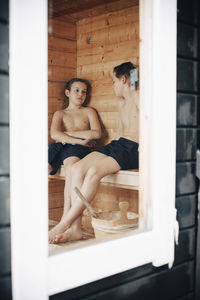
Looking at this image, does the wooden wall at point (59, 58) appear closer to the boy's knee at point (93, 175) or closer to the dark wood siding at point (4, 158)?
the boy's knee at point (93, 175)

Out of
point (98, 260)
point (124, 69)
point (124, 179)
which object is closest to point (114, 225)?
point (124, 179)

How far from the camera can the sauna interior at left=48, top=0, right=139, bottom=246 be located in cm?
340

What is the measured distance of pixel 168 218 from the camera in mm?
1781

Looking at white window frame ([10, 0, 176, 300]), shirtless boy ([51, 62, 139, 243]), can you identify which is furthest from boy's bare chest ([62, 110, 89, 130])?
white window frame ([10, 0, 176, 300])

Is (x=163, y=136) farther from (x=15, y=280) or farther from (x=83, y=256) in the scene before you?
(x=15, y=280)

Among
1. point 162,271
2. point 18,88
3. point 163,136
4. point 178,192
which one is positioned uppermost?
point 18,88

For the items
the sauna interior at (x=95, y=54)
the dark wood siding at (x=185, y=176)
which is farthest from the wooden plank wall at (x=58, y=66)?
the dark wood siding at (x=185, y=176)

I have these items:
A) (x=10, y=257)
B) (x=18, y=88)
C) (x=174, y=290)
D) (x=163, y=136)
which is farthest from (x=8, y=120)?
(x=174, y=290)

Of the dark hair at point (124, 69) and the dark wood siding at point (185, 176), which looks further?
the dark hair at point (124, 69)

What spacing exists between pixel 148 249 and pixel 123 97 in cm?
192

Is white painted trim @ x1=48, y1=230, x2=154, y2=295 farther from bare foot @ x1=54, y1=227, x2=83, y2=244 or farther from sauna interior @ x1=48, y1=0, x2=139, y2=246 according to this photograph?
sauna interior @ x1=48, y1=0, x2=139, y2=246

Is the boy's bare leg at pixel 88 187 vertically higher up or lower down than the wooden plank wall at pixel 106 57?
lower down

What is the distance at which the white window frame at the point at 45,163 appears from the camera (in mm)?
1261

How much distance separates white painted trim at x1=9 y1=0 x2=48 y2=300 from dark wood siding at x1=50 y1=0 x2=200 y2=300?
588 millimetres
